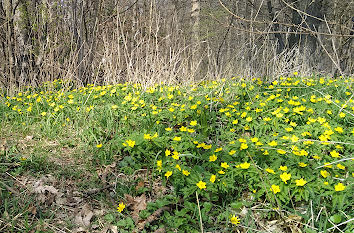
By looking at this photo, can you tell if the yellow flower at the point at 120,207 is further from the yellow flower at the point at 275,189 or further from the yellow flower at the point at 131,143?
the yellow flower at the point at 275,189

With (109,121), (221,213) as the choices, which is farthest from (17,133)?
(221,213)

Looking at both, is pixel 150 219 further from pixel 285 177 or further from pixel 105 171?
pixel 285 177

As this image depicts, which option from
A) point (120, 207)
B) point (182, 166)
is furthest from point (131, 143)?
point (120, 207)

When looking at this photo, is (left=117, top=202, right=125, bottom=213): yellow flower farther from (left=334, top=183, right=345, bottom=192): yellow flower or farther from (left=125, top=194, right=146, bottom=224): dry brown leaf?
(left=334, top=183, right=345, bottom=192): yellow flower

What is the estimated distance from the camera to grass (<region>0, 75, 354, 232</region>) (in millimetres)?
1902

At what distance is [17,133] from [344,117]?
365 centimetres

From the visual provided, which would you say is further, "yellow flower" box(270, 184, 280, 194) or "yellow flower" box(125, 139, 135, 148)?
"yellow flower" box(125, 139, 135, 148)

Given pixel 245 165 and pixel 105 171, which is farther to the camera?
pixel 105 171

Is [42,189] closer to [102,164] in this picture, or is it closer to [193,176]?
[102,164]

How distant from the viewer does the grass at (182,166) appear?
190 centimetres

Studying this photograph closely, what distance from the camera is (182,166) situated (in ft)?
7.45

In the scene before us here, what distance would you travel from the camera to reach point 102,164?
2.65 meters

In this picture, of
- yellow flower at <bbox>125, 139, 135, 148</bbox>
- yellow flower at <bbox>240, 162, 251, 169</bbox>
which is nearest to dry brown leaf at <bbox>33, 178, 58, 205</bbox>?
yellow flower at <bbox>125, 139, 135, 148</bbox>

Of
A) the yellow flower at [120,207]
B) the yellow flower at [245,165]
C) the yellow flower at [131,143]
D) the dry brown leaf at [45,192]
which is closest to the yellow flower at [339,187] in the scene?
the yellow flower at [245,165]
